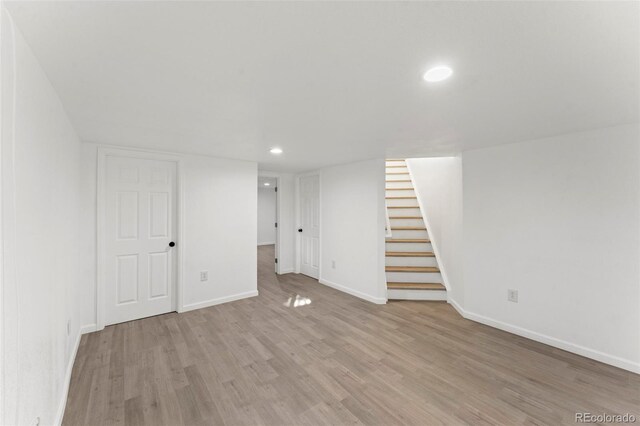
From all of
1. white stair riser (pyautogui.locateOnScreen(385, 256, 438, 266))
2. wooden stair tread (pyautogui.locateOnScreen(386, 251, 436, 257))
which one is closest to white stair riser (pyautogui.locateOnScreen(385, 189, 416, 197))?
wooden stair tread (pyautogui.locateOnScreen(386, 251, 436, 257))

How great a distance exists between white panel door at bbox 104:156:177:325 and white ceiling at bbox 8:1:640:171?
90 centimetres

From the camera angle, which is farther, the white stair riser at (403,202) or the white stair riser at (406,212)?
the white stair riser at (403,202)

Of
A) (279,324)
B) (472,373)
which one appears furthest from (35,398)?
(472,373)

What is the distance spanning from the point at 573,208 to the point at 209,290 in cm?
435

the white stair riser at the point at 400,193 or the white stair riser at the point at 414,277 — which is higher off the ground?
the white stair riser at the point at 400,193

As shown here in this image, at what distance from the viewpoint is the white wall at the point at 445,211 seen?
3.43 m

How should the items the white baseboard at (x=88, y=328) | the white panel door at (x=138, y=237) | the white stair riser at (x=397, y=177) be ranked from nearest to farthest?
1. the white baseboard at (x=88, y=328)
2. the white panel door at (x=138, y=237)
3. the white stair riser at (x=397, y=177)

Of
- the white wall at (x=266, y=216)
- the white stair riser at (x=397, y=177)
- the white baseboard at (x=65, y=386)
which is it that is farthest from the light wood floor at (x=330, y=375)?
the white wall at (x=266, y=216)

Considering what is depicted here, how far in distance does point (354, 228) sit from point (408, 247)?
3.40 ft

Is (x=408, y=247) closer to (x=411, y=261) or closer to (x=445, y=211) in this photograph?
(x=411, y=261)

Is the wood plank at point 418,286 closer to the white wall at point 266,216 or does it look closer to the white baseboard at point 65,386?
the white baseboard at point 65,386

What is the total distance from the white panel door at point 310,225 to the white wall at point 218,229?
51.8 inches

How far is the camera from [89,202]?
9.26 feet

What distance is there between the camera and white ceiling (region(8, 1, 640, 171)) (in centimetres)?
96
